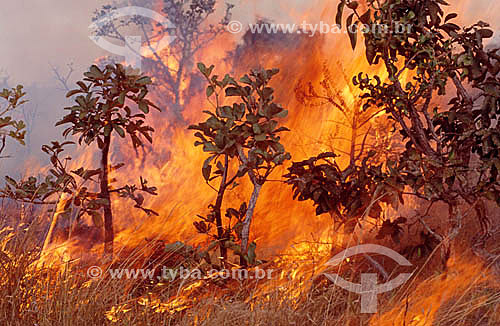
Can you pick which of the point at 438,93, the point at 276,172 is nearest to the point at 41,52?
the point at 276,172

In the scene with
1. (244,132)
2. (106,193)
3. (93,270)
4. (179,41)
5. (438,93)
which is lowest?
(93,270)

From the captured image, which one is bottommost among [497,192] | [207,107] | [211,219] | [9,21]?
[211,219]

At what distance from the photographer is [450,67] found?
2.34m

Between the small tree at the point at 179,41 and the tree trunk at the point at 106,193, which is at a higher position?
the small tree at the point at 179,41

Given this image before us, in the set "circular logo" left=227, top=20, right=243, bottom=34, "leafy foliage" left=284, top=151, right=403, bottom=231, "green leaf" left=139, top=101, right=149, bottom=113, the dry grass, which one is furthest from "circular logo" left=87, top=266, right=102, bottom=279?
"circular logo" left=227, top=20, right=243, bottom=34

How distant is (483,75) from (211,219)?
1.55 metres

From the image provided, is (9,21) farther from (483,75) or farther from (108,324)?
(483,75)

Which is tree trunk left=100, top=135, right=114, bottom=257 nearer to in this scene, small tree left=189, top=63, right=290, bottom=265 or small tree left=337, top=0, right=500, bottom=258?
small tree left=189, top=63, right=290, bottom=265

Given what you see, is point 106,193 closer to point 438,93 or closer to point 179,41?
point 179,41

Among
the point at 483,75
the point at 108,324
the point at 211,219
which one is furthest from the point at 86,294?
the point at 483,75

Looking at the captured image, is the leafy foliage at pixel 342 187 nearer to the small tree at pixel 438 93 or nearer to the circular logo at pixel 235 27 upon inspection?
the small tree at pixel 438 93

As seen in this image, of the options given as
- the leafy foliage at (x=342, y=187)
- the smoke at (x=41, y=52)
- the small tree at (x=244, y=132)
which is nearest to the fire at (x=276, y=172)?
the leafy foliage at (x=342, y=187)

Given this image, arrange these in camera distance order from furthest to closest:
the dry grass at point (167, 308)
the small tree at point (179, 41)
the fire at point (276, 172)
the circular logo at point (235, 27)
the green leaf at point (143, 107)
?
the small tree at point (179, 41) → the circular logo at point (235, 27) → the fire at point (276, 172) → the green leaf at point (143, 107) → the dry grass at point (167, 308)

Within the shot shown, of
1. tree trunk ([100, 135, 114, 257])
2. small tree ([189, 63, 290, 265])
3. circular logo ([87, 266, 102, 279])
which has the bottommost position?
circular logo ([87, 266, 102, 279])
